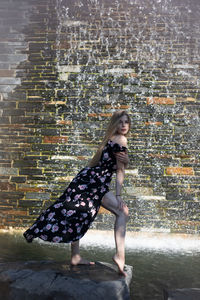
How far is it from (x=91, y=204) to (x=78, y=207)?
0.13 m

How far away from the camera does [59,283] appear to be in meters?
2.53

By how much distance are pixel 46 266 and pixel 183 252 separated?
2.44 m

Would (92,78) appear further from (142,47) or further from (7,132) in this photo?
(7,132)

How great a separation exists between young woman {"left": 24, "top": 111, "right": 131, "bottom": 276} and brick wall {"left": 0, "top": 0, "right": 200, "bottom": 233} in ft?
7.87

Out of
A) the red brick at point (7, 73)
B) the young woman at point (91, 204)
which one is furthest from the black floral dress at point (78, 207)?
the red brick at point (7, 73)

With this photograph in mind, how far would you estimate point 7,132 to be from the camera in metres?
5.67

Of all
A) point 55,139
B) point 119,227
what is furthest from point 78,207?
point 55,139

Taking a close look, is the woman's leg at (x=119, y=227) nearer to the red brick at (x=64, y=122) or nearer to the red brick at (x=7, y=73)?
the red brick at (x=64, y=122)

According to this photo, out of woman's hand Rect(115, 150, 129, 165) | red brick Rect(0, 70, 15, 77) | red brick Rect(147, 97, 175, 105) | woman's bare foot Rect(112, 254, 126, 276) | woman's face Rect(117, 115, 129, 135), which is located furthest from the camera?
red brick Rect(0, 70, 15, 77)

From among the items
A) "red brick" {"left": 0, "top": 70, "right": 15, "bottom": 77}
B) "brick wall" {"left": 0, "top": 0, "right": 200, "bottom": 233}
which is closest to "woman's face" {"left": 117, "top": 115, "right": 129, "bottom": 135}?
"brick wall" {"left": 0, "top": 0, "right": 200, "bottom": 233}

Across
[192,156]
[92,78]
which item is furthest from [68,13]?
[192,156]

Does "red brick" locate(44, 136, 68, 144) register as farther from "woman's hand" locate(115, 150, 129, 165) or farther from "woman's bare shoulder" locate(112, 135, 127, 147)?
"woman's hand" locate(115, 150, 129, 165)

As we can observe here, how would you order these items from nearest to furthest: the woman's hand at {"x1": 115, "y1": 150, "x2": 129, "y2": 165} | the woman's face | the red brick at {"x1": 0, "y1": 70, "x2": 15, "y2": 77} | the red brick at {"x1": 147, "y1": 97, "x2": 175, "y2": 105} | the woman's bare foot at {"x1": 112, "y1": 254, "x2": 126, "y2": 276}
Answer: the woman's bare foot at {"x1": 112, "y1": 254, "x2": 126, "y2": 276}, the woman's hand at {"x1": 115, "y1": 150, "x2": 129, "y2": 165}, the woman's face, the red brick at {"x1": 147, "y1": 97, "x2": 175, "y2": 105}, the red brick at {"x1": 0, "y1": 70, "x2": 15, "y2": 77}

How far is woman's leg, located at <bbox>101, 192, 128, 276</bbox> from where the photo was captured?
2.80 m
